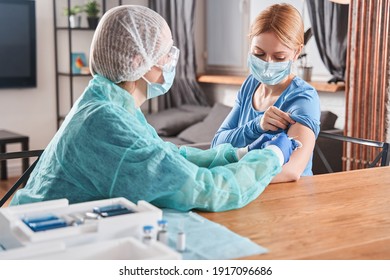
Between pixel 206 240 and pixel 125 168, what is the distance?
29 centimetres

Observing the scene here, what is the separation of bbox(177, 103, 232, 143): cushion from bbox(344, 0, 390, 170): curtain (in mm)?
1378

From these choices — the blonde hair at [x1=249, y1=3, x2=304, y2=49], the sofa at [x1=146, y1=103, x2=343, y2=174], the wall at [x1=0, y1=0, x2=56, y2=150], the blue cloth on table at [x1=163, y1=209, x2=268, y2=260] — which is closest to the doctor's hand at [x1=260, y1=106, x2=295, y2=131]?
the blonde hair at [x1=249, y1=3, x2=304, y2=49]

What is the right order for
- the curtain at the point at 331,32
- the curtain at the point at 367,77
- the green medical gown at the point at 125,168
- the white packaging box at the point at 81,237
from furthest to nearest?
1. the curtain at the point at 331,32
2. the curtain at the point at 367,77
3. the green medical gown at the point at 125,168
4. the white packaging box at the point at 81,237

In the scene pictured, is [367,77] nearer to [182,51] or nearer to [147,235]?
[182,51]

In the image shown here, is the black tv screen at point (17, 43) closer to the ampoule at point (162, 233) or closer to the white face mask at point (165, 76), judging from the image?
the white face mask at point (165, 76)

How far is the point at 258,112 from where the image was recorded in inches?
92.2

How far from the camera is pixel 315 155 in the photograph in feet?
13.3

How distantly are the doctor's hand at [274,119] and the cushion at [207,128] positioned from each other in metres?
2.95

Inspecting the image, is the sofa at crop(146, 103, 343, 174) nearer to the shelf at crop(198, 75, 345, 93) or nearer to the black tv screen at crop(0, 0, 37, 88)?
the shelf at crop(198, 75, 345, 93)

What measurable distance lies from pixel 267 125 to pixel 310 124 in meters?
0.16

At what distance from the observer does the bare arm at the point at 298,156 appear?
1.97m

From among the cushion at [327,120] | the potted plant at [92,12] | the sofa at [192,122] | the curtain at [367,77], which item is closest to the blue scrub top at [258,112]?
the curtain at [367,77]
